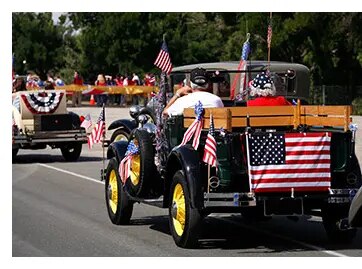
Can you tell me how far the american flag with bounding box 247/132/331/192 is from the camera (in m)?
9.92

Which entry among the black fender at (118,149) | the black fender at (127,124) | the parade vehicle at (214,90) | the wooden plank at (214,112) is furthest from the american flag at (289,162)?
the black fender at (127,124)

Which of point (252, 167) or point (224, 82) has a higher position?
point (224, 82)

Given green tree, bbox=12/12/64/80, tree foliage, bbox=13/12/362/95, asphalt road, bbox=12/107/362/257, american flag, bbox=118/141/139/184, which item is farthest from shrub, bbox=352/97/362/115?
green tree, bbox=12/12/64/80

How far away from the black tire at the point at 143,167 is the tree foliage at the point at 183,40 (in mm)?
10015

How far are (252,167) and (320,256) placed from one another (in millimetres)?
1122

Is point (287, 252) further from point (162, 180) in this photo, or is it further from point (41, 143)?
point (41, 143)

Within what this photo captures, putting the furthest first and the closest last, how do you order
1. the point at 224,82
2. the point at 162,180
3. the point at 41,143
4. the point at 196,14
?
the point at 196,14 < the point at 41,143 < the point at 224,82 < the point at 162,180

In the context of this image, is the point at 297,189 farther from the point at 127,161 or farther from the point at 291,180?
the point at 127,161

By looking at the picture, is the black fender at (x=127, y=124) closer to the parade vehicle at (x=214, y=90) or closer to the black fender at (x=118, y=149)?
the parade vehicle at (x=214, y=90)

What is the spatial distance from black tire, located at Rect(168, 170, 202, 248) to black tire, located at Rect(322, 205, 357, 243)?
1.55m

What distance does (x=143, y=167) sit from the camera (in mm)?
11367
